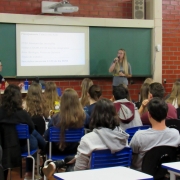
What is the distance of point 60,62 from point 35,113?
12.5 feet

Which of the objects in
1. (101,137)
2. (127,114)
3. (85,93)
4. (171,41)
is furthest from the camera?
(171,41)

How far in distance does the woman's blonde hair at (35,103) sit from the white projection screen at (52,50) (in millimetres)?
3276

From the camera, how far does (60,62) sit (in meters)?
8.47

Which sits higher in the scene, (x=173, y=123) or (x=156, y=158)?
(x=173, y=123)

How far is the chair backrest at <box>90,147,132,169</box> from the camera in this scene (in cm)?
297

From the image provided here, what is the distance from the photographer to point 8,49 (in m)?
7.96

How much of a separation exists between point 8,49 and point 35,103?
11.3ft

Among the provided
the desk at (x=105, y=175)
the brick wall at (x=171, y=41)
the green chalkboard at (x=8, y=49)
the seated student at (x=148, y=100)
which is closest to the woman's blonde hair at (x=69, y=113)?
the seated student at (x=148, y=100)

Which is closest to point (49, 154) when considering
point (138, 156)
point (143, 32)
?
point (138, 156)

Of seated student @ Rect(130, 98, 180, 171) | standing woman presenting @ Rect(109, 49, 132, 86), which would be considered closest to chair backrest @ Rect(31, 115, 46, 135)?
seated student @ Rect(130, 98, 180, 171)

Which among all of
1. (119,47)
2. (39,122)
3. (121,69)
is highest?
(119,47)

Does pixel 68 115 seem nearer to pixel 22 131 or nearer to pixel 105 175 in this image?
pixel 22 131

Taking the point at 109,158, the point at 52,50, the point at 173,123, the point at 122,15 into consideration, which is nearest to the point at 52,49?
the point at 52,50

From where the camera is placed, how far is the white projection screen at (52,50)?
8.11 metres
